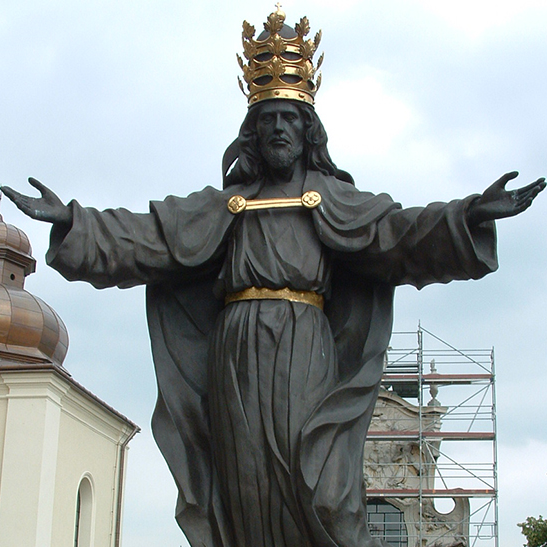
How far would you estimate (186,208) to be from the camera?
5.82 metres

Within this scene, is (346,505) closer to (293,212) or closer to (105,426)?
(293,212)

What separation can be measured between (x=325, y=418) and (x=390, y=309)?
2.36 ft

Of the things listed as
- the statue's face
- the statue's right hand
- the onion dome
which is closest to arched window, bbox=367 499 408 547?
the onion dome

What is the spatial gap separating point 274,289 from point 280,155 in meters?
0.65

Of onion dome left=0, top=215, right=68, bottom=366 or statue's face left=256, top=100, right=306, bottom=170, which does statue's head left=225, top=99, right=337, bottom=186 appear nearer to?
statue's face left=256, top=100, right=306, bottom=170

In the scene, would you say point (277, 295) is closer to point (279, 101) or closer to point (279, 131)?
point (279, 131)

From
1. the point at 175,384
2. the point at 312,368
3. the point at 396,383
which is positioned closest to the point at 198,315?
the point at 175,384

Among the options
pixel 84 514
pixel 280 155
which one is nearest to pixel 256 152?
pixel 280 155

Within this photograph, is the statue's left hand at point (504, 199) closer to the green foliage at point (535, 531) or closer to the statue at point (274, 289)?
the statue at point (274, 289)

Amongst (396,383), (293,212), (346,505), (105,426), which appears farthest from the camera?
(105,426)

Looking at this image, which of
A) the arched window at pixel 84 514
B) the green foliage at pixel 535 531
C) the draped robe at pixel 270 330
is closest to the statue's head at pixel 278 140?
the draped robe at pixel 270 330

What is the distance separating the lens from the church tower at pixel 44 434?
1373 inches

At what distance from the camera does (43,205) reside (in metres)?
5.46

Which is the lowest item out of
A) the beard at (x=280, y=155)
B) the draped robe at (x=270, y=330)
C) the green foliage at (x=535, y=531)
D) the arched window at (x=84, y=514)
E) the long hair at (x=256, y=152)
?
the draped robe at (x=270, y=330)
